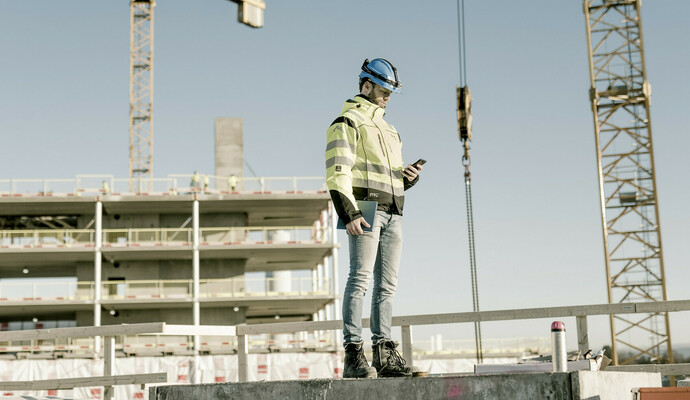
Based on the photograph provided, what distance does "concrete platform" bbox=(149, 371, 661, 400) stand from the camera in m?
3.66

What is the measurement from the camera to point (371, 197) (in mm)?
4680

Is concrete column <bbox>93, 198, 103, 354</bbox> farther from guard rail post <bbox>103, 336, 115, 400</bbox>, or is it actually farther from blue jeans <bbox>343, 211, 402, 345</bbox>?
blue jeans <bbox>343, 211, 402, 345</bbox>

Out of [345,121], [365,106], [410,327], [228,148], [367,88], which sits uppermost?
[228,148]

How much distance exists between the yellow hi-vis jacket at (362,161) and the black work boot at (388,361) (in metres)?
0.71

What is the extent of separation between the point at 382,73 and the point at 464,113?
1420cm

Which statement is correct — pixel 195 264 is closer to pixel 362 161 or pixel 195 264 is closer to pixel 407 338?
pixel 407 338

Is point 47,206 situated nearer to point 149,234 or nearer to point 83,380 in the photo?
point 149,234

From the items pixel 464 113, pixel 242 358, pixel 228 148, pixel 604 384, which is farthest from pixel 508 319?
pixel 228 148

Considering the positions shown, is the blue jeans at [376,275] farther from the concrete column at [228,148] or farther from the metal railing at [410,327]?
the concrete column at [228,148]

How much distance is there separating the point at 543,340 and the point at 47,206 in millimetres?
24541

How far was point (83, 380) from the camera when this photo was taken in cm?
756

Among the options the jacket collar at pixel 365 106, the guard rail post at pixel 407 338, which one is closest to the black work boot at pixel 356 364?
the jacket collar at pixel 365 106

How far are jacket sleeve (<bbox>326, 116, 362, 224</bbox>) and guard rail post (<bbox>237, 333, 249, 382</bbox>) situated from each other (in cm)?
326

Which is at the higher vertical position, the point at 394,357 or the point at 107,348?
the point at 107,348
